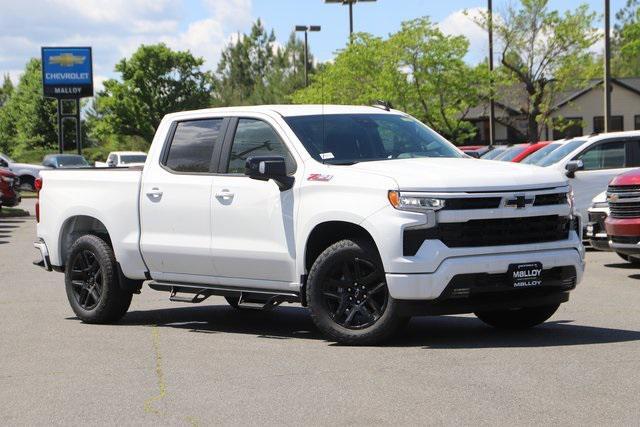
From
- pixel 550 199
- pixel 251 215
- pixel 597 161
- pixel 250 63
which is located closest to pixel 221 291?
Result: pixel 251 215

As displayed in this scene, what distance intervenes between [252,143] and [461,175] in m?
2.14

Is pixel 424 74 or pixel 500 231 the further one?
pixel 424 74

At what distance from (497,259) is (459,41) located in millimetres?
45340

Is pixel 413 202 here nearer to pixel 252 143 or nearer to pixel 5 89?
pixel 252 143

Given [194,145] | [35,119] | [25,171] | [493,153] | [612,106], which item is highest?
[35,119]

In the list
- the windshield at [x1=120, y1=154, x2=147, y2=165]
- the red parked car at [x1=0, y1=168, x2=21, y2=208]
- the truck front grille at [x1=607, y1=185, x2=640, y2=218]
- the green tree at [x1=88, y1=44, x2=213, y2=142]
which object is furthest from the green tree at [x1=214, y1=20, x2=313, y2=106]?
the truck front grille at [x1=607, y1=185, x2=640, y2=218]

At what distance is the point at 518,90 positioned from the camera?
2408 inches

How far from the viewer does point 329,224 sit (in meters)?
9.76

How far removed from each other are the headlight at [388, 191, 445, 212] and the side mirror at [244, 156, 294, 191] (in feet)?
3.60

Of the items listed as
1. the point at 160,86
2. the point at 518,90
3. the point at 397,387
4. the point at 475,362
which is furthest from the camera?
the point at 160,86

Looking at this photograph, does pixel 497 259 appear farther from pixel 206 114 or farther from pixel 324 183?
pixel 206 114

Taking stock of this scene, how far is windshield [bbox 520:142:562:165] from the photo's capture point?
21.3 m

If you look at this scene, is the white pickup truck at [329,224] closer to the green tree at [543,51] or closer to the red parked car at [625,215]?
the red parked car at [625,215]

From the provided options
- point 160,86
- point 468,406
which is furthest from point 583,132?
point 468,406
